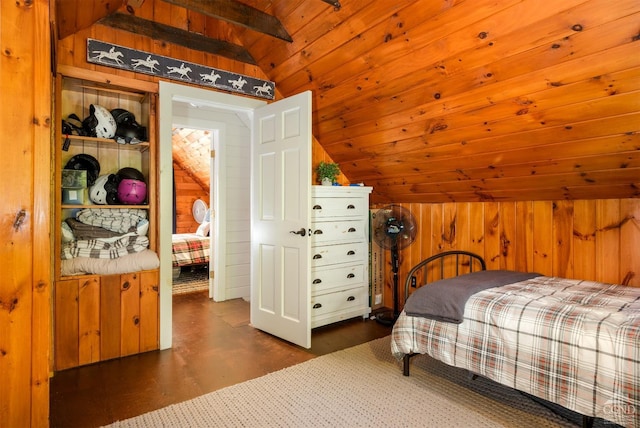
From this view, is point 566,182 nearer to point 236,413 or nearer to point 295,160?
point 295,160

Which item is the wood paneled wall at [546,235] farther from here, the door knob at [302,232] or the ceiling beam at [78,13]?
the ceiling beam at [78,13]

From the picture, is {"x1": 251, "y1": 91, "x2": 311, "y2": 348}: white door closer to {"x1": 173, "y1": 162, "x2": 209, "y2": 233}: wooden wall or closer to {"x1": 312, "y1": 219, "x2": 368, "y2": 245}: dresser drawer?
{"x1": 312, "y1": 219, "x2": 368, "y2": 245}: dresser drawer

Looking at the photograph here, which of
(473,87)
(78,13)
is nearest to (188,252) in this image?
(78,13)

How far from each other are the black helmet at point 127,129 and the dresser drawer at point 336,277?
1.85 metres

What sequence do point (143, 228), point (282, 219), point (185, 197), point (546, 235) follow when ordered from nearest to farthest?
point (546, 235) < point (143, 228) < point (282, 219) < point (185, 197)

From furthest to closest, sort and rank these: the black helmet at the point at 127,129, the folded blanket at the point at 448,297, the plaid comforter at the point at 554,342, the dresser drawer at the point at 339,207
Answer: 1. the dresser drawer at the point at 339,207
2. the black helmet at the point at 127,129
3. the folded blanket at the point at 448,297
4. the plaid comforter at the point at 554,342

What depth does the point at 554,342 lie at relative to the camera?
1.73 m

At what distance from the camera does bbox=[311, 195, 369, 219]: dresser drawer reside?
3309 mm

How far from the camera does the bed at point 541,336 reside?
1568 millimetres

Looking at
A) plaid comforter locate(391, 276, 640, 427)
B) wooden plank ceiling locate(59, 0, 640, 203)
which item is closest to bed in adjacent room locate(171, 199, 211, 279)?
wooden plank ceiling locate(59, 0, 640, 203)

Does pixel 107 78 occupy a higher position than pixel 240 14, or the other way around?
pixel 240 14

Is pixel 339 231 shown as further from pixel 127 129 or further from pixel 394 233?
pixel 127 129

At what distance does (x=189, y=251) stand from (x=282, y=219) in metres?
3.18

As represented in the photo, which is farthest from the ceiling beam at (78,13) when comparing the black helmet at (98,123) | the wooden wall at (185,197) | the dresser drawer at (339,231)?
the wooden wall at (185,197)
